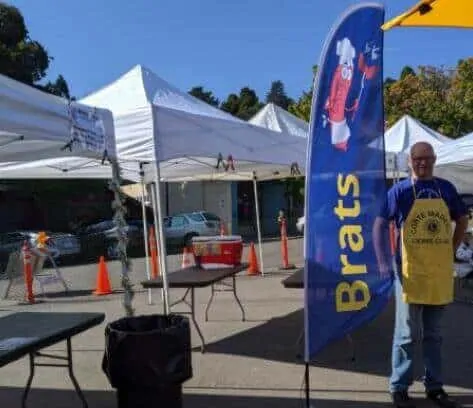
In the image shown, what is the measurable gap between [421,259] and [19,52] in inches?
1147

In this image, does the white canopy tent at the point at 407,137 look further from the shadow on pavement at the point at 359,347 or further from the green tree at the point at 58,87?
the green tree at the point at 58,87

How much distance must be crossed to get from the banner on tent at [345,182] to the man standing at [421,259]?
20 cm

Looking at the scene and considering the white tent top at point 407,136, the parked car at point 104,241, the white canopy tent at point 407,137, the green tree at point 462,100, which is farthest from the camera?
the green tree at point 462,100

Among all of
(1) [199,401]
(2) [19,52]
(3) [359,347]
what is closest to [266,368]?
(1) [199,401]

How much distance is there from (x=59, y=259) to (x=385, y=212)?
1673 centimetres

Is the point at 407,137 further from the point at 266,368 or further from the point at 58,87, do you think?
the point at 58,87

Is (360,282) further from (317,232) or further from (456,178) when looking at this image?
(456,178)

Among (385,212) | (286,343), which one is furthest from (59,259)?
(385,212)

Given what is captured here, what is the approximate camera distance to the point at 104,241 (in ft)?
77.7

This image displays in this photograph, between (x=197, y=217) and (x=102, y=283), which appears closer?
(x=102, y=283)

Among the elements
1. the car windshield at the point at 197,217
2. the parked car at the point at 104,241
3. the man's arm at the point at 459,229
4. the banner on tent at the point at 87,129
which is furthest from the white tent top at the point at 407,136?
the car windshield at the point at 197,217

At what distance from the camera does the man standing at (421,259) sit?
4.68 metres

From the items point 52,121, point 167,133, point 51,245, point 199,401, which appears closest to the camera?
point 52,121

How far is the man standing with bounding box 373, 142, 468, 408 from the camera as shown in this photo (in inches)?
184
